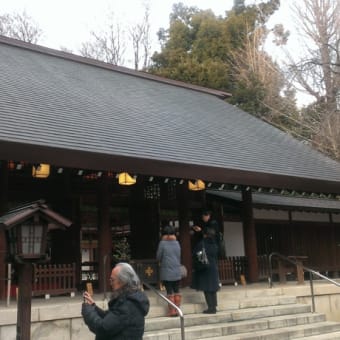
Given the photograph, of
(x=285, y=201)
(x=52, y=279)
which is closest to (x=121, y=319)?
(x=52, y=279)

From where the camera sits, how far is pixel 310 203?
16.2 meters

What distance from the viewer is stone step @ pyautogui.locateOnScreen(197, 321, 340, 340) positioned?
7852 millimetres

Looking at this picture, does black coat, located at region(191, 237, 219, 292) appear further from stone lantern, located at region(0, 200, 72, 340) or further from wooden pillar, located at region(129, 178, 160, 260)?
stone lantern, located at region(0, 200, 72, 340)

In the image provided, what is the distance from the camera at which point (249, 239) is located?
11.9 metres

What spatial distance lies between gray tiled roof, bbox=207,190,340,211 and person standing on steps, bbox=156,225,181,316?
5709 millimetres

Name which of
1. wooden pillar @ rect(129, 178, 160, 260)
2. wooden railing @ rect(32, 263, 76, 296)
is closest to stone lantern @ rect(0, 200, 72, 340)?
wooden railing @ rect(32, 263, 76, 296)

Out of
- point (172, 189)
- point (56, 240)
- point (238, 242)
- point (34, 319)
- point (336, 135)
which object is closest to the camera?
point (34, 319)

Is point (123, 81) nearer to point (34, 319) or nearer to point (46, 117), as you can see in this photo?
point (46, 117)

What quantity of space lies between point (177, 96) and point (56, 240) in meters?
8.16

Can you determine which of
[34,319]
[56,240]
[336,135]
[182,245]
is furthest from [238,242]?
[336,135]

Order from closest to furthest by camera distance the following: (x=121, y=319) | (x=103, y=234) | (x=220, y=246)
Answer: (x=121, y=319), (x=103, y=234), (x=220, y=246)

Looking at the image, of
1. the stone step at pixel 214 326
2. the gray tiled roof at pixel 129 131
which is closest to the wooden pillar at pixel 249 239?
the gray tiled roof at pixel 129 131

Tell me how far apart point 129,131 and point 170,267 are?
3.43m

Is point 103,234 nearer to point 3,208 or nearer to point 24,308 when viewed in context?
point 3,208
